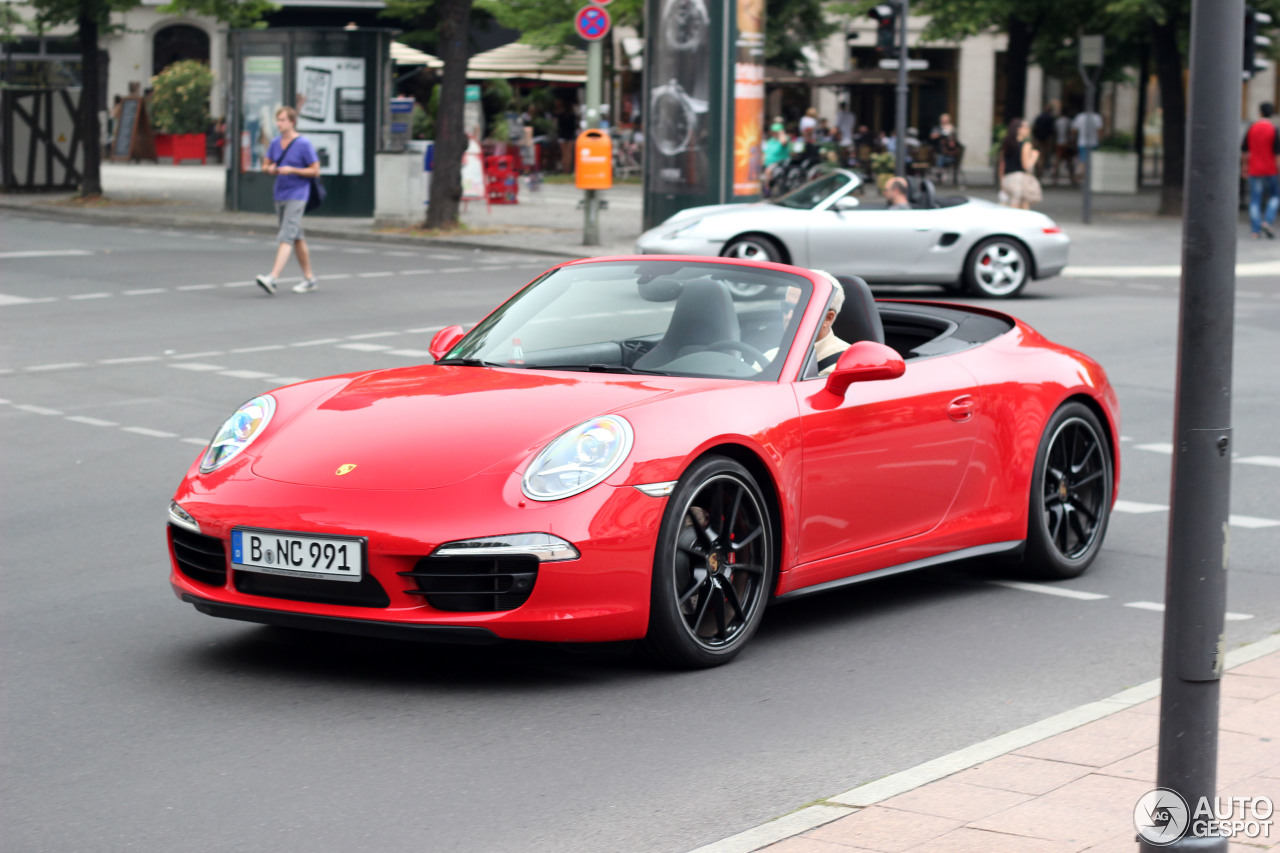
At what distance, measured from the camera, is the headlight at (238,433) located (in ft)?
18.5

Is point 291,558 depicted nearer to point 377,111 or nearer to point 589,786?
point 589,786

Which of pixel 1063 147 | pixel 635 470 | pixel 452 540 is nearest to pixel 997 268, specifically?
pixel 635 470

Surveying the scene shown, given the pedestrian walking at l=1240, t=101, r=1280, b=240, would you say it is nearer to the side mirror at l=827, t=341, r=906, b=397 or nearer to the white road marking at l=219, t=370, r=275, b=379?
the white road marking at l=219, t=370, r=275, b=379

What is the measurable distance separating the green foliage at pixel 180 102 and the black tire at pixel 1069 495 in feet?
155

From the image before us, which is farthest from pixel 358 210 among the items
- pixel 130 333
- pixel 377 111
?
pixel 130 333

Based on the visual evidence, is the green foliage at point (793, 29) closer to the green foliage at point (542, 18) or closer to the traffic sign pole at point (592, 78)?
the green foliage at point (542, 18)

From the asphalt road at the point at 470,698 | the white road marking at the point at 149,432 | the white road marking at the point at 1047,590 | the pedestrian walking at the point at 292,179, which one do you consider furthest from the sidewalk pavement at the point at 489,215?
the white road marking at the point at 1047,590

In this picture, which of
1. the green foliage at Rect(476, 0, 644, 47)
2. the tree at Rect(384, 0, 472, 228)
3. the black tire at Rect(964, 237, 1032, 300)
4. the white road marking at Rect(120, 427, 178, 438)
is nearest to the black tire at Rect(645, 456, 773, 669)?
the white road marking at Rect(120, 427, 178, 438)

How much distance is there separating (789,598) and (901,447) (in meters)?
0.73

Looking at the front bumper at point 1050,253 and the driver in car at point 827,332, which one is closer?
the driver in car at point 827,332

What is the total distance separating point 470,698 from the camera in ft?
17.1

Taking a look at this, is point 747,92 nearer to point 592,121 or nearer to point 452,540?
point 592,121

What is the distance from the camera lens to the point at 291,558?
5145 mm

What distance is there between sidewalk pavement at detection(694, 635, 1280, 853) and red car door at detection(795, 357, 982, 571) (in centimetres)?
117
